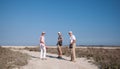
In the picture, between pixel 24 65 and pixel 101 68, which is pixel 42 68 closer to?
pixel 24 65

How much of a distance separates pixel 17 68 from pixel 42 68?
1517mm

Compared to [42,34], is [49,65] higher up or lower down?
lower down

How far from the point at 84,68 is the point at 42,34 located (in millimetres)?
4623

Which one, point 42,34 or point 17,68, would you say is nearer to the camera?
point 17,68

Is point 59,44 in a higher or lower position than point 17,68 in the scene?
higher

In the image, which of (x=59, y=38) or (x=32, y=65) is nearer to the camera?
(x=32, y=65)

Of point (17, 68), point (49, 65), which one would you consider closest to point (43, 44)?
point (49, 65)

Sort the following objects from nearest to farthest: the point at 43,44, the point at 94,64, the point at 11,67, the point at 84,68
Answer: the point at 11,67 < the point at 84,68 < the point at 94,64 < the point at 43,44

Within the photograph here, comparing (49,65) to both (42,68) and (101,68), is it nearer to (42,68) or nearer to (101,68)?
(42,68)

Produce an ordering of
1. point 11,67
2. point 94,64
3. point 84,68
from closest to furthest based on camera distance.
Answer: point 11,67 < point 84,68 < point 94,64

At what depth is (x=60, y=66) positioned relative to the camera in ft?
46.7

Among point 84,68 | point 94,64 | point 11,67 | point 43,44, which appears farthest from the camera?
point 43,44

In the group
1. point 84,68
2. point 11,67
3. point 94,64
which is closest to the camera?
point 11,67

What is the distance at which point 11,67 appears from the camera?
13070mm
